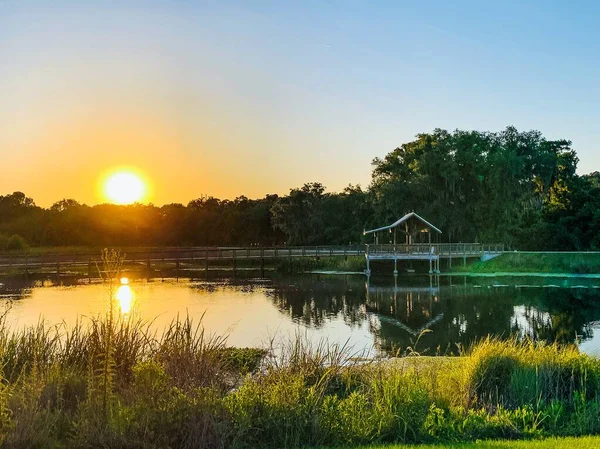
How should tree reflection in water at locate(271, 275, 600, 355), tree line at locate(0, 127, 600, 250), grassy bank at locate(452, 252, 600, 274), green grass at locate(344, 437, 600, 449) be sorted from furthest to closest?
tree line at locate(0, 127, 600, 250)
grassy bank at locate(452, 252, 600, 274)
tree reflection in water at locate(271, 275, 600, 355)
green grass at locate(344, 437, 600, 449)

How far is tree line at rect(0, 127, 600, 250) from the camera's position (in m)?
43.9

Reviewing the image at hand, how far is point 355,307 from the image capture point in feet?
86.1

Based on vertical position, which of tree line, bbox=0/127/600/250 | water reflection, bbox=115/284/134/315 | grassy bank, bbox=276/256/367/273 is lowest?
water reflection, bbox=115/284/134/315

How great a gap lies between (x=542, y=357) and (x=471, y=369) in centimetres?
112

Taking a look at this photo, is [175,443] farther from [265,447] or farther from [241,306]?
[241,306]

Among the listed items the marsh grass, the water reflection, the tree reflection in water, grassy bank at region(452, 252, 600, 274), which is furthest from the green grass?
grassy bank at region(452, 252, 600, 274)

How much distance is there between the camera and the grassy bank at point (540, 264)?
123 feet

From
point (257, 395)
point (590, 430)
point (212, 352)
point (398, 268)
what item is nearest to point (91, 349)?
point (212, 352)

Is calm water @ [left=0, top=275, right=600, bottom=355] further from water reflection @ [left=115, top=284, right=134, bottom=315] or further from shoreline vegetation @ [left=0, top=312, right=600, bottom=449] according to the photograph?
shoreline vegetation @ [left=0, top=312, right=600, bottom=449]

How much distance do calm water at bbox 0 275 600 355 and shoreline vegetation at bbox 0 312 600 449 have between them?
4.43m

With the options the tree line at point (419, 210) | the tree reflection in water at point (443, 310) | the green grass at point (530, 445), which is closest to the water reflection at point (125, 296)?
the tree reflection in water at point (443, 310)

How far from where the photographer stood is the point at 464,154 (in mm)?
50125

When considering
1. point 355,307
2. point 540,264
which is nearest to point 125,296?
point 355,307

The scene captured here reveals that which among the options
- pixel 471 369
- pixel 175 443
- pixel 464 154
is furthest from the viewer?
pixel 464 154
